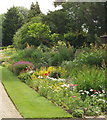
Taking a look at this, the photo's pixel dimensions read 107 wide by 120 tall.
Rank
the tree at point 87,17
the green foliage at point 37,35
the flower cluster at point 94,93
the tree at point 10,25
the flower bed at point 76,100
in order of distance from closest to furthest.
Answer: the flower bed at point 76,100
the flower cluster at point 94,93
the green foliage at point 37,35
the tree at point 87,17
the tree at point 10,25

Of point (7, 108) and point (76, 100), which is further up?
point (76, 100)

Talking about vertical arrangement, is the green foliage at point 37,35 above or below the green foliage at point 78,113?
above

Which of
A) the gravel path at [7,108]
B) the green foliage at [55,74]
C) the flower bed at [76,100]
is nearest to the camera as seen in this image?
the gravel path at [7,108]

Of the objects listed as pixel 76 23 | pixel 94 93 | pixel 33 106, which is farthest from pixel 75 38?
pixel 33 106

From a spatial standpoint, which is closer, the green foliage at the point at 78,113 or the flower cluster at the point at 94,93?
the green foliage at the point at 78,113

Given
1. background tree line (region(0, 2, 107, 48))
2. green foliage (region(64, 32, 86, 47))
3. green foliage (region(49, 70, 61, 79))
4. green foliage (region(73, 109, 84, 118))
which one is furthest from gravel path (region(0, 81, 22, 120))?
green foliage (region(64, 32, 86, 47))

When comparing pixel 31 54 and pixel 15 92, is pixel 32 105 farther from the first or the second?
pixel 31 54

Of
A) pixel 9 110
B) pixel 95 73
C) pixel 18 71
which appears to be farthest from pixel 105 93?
pixel 18 71

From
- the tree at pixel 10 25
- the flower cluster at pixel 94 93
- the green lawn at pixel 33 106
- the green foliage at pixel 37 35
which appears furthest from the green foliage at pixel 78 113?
the tree at pixel 10 25

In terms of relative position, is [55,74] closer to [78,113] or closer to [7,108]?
[7,108]

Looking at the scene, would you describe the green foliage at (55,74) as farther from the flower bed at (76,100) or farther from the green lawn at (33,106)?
Result: the green lawn at (33,106)

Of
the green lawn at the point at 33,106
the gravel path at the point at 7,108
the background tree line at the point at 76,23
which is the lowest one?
the gravel path at the point at 7,108

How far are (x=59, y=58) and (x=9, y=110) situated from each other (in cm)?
710

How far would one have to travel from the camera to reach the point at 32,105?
556 centimetres
